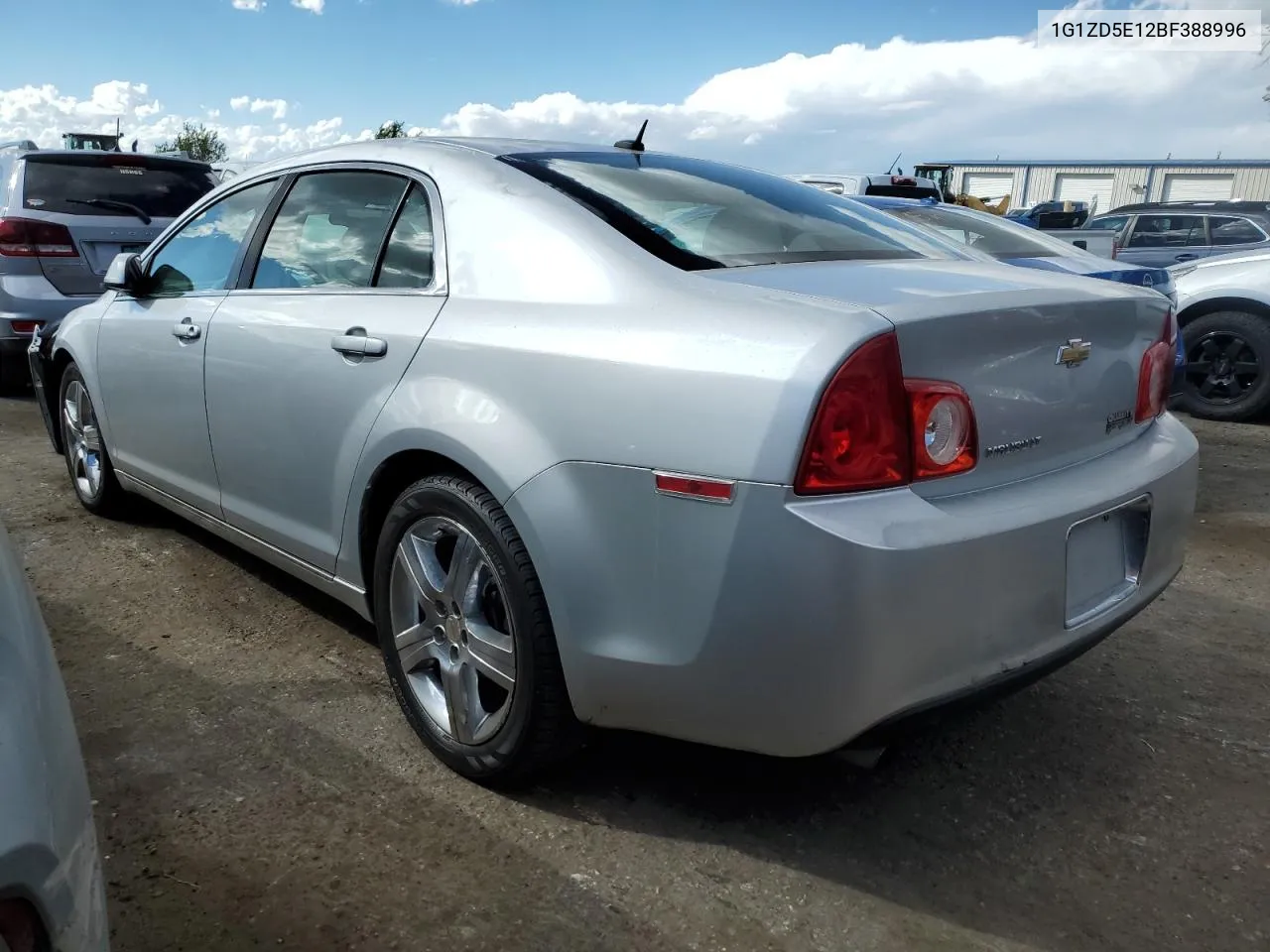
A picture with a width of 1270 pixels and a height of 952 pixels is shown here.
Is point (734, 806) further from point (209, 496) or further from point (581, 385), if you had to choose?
point (209, 496)

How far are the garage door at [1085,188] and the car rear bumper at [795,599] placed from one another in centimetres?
5368

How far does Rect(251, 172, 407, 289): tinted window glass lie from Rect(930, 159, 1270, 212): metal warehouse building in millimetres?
49485

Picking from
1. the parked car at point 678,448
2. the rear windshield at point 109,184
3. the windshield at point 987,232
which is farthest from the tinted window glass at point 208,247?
the windshield at point 987,232

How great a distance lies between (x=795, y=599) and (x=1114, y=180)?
5562 centimetres

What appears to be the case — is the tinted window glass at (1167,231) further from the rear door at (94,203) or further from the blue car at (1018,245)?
the rear door at (94,203)

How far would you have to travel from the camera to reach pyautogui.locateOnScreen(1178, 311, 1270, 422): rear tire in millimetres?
7184

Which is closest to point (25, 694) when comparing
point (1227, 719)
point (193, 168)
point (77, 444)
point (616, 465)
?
point (616, 465)

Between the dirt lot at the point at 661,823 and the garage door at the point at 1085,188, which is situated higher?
the garage door at the point at 1085,188

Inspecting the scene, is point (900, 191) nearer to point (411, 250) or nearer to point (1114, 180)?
point (411, 250)

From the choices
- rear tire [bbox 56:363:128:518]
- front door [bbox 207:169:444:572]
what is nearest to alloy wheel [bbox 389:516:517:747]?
front door [bbox 207:169:444:572]

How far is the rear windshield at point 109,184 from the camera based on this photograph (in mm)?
6703

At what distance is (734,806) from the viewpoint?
7.72 feet

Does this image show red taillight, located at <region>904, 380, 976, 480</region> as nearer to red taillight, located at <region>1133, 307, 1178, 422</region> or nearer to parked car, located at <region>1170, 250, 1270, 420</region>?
red taillight, located at <region>1133, 307, 1178, 422</region>

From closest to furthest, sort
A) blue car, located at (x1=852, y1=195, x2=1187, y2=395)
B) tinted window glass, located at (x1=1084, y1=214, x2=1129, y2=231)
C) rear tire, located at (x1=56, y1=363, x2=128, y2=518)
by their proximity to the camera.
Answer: rear tire, located at (x1=56, y1=363, x2=128, y2=518) < blue car, located at (x1=852, y1=195, x2=1187, y2=395) < tinted window glass, located at (x1=1084, y1=214, x2=1129, y2=231)
